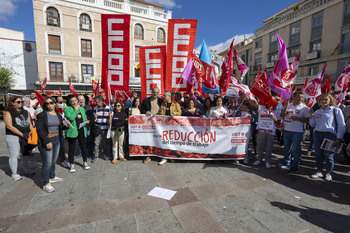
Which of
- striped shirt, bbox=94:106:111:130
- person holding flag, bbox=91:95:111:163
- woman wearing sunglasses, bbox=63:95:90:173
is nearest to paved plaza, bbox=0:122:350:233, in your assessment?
woman wearing sunglasses, bbox=63:95:90:173

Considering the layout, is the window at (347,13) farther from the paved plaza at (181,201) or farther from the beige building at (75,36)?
the paved plaza at (181,201)

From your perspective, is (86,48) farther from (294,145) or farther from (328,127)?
(328,127)

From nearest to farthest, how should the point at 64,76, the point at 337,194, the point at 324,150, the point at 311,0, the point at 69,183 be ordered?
the point at 337,194, the point at 69,183, the point at 324,150, the point at 64,76, the point at 311,0

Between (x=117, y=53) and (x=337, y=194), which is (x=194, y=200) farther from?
(x=117, y=53)

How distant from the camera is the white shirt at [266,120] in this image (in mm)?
4582

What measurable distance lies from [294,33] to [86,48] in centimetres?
2993

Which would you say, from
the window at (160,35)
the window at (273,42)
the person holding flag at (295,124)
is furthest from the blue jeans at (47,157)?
the window at (273,42)

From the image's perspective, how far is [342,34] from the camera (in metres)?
21.0

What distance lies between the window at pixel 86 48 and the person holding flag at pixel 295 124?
25.4 meters

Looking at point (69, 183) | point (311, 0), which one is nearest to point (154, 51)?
point (69, 183)

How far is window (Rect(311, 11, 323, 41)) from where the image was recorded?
23016mm

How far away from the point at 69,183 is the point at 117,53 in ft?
11.9

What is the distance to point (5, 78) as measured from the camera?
23344 millimetres

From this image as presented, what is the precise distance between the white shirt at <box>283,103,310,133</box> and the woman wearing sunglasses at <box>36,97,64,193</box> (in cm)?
526
